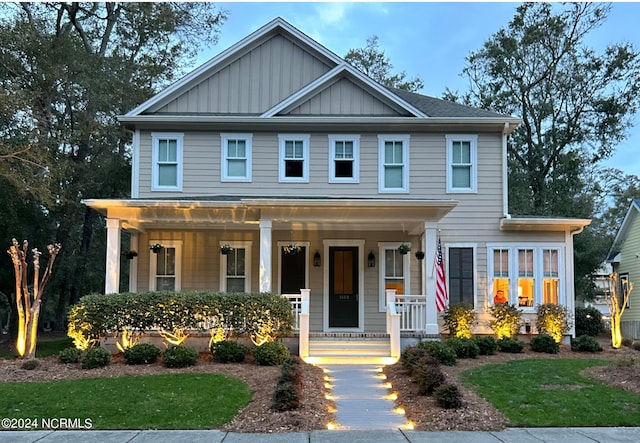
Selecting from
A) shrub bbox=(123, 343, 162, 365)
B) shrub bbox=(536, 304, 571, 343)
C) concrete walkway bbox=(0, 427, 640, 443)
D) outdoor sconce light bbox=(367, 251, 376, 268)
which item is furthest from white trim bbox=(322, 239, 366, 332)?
concrete walkway bbox=(0, 427, 640, 443)

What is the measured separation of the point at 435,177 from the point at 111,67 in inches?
475

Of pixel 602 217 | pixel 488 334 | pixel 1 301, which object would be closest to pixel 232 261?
pixel 488 334

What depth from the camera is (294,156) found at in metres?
15.0

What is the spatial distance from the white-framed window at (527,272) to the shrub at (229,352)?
22.5 feet

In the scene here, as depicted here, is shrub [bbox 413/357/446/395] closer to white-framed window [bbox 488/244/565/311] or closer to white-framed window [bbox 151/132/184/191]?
white-framed window [bbox 488/244/565/311]

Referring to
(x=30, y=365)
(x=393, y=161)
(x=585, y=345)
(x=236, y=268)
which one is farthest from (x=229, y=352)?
(x=585, y=345)

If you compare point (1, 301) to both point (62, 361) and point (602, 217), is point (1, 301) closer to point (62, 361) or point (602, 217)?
point (62, 361)

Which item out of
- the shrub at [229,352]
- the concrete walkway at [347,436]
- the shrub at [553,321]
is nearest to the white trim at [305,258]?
the shrub at [229,352]

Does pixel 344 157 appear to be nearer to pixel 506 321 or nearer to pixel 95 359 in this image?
pixel 506 321

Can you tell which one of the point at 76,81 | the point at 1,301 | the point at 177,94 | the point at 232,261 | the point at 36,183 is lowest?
the point at 1,301

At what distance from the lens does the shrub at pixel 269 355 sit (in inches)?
415

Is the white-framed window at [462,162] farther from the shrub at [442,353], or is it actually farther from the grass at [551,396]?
the grass at [551,396]

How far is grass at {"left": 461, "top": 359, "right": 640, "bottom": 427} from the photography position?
24.3 feet

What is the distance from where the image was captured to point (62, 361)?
10914 mm
